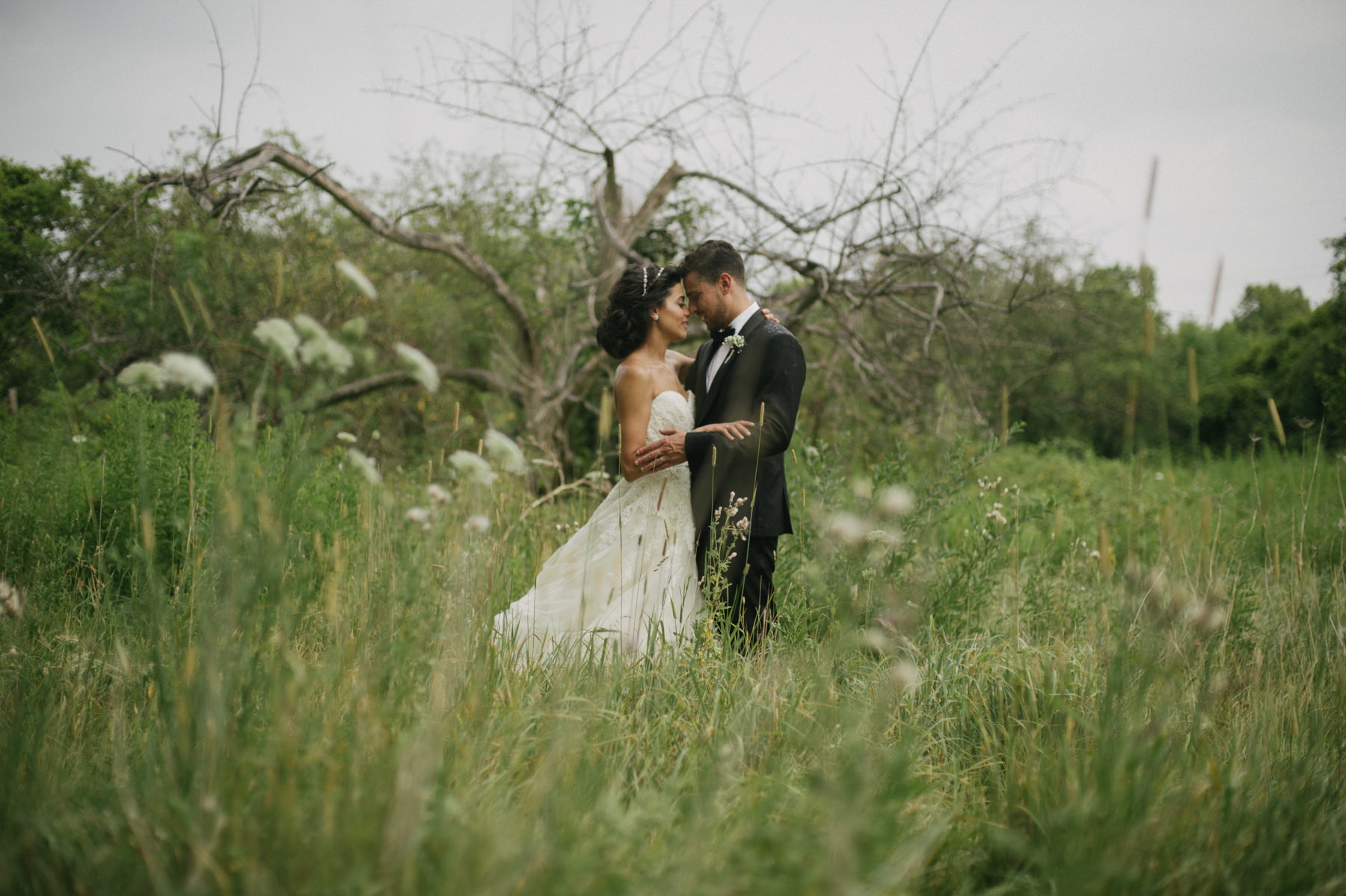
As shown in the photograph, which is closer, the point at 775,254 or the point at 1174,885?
the point at 1174,885

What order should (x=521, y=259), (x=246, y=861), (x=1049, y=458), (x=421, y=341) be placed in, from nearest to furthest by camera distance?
1. (x=246, y=861)
2. (x=521, y=259)
3. (x=421, y=341)
4. (x=1049, y=458)

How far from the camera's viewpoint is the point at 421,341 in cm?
1097

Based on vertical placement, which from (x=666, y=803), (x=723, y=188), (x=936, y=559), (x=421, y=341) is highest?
(x=723, y=188)

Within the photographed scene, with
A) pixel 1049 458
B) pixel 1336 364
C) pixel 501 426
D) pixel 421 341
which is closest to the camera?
pixel 501 426

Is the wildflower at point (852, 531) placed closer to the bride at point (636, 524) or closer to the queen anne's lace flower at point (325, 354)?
the queen anne's lace flower at point (325, 354)

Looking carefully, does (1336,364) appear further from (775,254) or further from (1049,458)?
(775,254)

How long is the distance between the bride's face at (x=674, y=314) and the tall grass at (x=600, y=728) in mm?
1056

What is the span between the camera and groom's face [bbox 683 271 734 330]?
11.0 feet

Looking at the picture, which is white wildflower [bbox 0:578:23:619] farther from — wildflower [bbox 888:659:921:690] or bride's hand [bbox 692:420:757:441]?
wildflower [bbox 888:659:921:690]

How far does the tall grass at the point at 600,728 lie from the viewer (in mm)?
1251

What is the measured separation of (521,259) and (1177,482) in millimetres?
8662

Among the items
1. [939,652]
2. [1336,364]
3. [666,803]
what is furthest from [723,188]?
[1336,364]

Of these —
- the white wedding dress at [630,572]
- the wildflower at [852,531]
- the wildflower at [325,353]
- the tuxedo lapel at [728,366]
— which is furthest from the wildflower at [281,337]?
the tuxedo lapel at [728,366]

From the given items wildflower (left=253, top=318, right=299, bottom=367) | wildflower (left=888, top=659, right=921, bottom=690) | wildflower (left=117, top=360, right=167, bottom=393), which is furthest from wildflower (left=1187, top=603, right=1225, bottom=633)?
wildflower (left=117, top=360, right=167, bottom=393)
